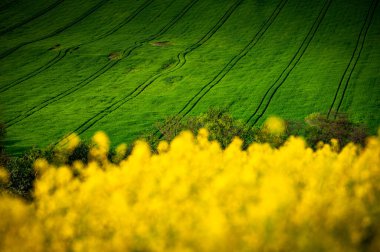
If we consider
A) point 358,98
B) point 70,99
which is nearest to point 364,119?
point 358,98

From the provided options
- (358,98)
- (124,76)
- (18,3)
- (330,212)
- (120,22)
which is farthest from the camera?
(18,3)

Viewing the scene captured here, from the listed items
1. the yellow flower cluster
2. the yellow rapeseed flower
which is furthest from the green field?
the yellow flower cluster

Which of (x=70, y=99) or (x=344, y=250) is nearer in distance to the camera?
(x=344, y=250)

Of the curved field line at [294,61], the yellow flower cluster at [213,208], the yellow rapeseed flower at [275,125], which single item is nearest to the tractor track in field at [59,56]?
the yellow flower cluster at [213,208]

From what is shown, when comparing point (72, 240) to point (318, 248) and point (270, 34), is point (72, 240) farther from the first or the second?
point (270, 34)

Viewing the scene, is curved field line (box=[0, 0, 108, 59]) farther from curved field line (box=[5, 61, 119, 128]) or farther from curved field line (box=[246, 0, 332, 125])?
curved field line (box=[246, 0, 332, 125])

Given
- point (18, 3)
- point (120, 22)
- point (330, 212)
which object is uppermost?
point (18, 3)

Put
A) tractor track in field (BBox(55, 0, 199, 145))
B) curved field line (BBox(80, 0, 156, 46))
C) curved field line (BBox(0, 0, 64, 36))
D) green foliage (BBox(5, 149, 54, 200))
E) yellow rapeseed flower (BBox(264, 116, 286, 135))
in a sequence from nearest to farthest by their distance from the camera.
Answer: green foliage (BBox(5, 149, 54, 200)) → yellow rapeseed flower (BBox(264, 116, 286, 135)) → tractor track in field (BBox(55, 0, 199, 145)) → curved field line (BBox(80, 0, 156, 46)) → curved field line (BBox(0, 0, 64, 36))
